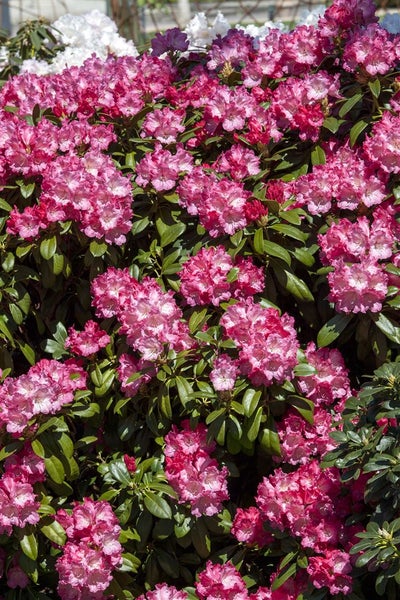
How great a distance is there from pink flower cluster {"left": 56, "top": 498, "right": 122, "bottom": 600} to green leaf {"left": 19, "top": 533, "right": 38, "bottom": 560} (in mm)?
65

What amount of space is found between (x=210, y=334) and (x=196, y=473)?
345mm

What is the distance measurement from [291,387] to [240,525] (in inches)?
14.9

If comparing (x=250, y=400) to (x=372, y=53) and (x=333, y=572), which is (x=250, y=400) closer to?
(x=333, y=572)

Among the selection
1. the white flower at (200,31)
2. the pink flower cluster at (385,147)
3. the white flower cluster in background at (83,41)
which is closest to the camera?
the pink flower cluster at (385,147)

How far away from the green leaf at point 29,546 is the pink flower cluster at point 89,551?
0.07m

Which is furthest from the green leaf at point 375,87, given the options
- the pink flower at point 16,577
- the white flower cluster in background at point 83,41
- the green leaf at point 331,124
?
the white flower cluster in background at point 83,41

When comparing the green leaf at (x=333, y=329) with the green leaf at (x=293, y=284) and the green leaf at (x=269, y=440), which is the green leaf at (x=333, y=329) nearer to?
the green leaf at (x=293, y=284)

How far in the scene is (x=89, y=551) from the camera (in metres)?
2.47

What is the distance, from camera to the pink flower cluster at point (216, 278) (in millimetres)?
2619

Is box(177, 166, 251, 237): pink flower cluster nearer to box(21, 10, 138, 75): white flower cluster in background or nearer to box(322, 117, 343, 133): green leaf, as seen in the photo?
box(322, 117, 343, 133): green leaf

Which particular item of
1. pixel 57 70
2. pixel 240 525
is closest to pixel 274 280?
pixel 240 525

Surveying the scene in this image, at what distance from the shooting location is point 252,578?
2652 millimetres

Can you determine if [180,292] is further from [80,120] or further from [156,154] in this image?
[80,120]

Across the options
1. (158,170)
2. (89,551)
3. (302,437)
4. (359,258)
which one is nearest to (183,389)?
(302,437)
